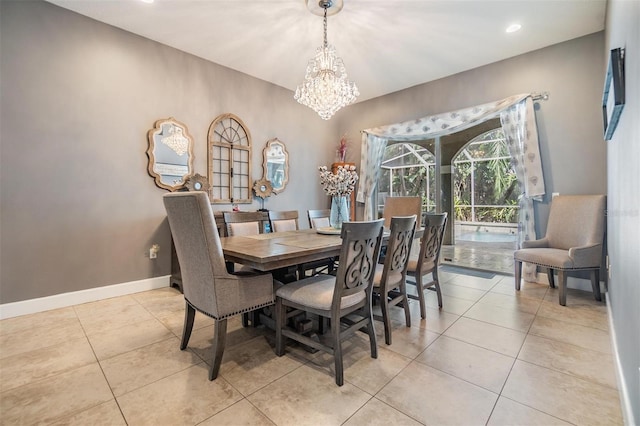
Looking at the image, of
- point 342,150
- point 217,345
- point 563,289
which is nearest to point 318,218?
point 217,345

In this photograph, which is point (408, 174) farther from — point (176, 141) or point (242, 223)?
point (176, 141)

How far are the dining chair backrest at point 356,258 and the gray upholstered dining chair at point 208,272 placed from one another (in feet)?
1.75

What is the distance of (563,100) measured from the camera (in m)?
3.34

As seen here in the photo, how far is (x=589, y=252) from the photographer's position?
279 cm

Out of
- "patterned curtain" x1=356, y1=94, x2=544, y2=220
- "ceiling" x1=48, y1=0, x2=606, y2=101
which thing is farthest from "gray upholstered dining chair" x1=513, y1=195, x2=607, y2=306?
"ceiling" x1=48, y1=0, x2=606, y2=101

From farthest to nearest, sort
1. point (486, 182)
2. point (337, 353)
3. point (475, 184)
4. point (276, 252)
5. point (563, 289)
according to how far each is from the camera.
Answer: point (475, 184)
point (486, 182)
point (563, 289)
point (276, 252)
point (337, 353)

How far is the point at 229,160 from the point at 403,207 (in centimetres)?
256

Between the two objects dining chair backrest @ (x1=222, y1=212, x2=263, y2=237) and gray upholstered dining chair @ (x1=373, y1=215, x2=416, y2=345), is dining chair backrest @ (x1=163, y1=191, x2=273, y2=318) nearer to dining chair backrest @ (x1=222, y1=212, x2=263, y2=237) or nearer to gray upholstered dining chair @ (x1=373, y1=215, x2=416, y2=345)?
gray upholstered dining chair @ (x1=373, y1=215, x2=416, y2=345)

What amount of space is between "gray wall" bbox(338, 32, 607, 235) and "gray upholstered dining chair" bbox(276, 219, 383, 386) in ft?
9.80

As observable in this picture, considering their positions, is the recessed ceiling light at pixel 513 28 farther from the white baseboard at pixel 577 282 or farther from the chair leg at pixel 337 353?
the chair leg at pixel 337 353

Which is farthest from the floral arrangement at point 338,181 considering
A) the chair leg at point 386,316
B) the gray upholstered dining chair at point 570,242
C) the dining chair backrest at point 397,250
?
the gray upholstered dining chair at point 570,242

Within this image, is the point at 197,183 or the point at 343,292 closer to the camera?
the point at 343,292

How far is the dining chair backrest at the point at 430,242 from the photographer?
8.05ft

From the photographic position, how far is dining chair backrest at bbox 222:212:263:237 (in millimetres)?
2871
